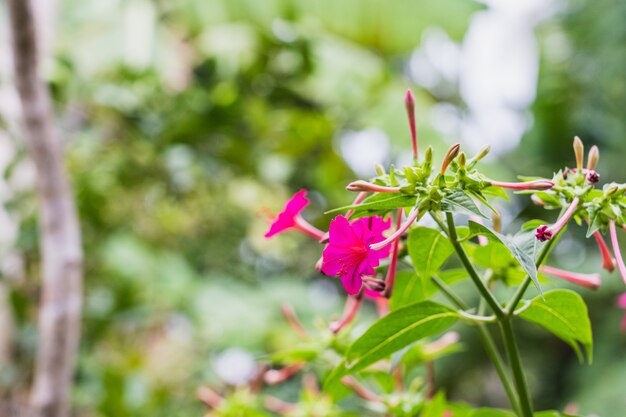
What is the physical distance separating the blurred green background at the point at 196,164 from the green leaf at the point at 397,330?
815 mm

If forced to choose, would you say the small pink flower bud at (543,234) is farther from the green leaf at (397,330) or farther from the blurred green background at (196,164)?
the blurred green background at (196,164)

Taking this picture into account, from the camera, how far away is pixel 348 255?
331 millimetres

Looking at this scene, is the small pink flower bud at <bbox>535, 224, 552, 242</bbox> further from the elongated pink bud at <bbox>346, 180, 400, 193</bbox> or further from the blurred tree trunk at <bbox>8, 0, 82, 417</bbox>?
the blurred tree trunk at <bbox>8, 0, 82, 417</bbox>

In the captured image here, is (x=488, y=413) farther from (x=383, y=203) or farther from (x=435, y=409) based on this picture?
(x=383, y=203)

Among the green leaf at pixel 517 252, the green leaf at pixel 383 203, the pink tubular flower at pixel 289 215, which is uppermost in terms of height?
the green leaf at pixel 383 203

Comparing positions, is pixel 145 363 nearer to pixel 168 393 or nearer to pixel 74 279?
pixel 168 393

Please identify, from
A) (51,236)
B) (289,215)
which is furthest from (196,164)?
(289,215)

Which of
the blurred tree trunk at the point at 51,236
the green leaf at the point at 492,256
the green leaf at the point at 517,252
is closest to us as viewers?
the green leaf at the point at 517,252

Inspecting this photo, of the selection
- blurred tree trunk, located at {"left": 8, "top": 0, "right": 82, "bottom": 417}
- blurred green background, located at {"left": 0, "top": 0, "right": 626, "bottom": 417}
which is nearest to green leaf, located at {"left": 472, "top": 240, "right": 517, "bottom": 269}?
blurred tree trunk, located at {"left": 8, "top": 0, "right": 82, "bottom": 417}

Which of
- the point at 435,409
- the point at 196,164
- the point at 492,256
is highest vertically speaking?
the point at 492,256

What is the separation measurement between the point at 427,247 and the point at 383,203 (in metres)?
0.05

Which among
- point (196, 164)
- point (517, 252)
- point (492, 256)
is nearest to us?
point (517, 252)

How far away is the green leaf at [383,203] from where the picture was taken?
0.32 m

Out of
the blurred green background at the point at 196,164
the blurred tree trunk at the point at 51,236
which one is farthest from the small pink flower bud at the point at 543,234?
the blurred green background at the point at 196,164
